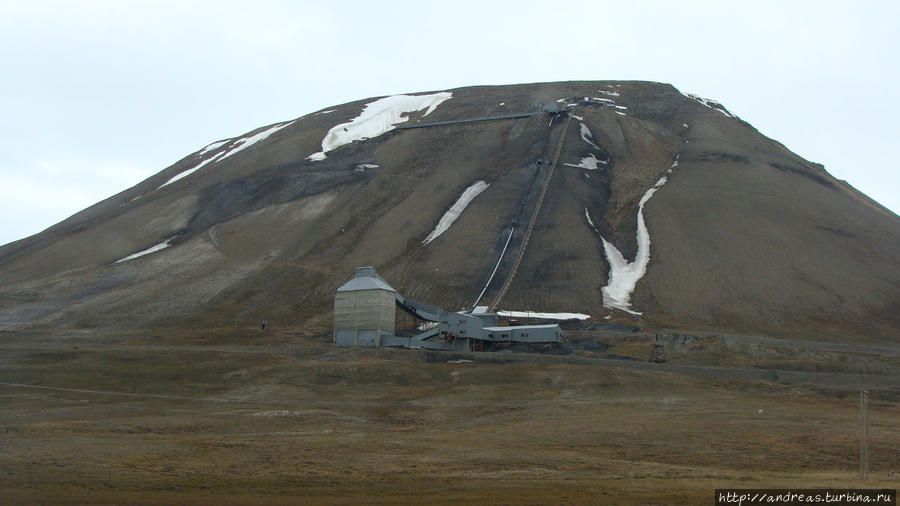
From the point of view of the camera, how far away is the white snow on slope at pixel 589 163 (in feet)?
357

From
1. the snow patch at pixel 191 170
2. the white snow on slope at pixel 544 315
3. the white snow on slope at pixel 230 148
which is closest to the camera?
the white snow on slope at pixel 544 315

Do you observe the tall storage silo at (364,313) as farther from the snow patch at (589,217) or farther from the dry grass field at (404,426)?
the snow patch at (589,217)

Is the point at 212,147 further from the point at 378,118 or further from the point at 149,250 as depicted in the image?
the point at 149,250

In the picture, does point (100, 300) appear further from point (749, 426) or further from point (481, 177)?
point (749, 426)

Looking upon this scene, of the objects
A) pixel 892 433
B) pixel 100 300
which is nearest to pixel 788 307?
pixel 892 433

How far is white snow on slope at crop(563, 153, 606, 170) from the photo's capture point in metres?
109

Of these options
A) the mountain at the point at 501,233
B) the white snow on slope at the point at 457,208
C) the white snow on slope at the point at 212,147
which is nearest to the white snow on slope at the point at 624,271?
the mountain at the point at 501,233

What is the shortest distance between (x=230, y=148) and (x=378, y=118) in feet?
84.5

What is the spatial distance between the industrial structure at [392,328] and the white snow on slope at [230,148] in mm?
72948

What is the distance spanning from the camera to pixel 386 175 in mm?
113125

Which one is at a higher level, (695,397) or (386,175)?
(386,175)

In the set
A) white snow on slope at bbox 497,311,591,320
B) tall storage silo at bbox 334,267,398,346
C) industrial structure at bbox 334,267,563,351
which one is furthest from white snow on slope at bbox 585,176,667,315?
tall storage silo at bbox 334,267,398,346

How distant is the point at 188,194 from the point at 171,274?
92.9 feet

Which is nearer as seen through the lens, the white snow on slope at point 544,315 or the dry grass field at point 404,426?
the dry grass field at point 404,426
